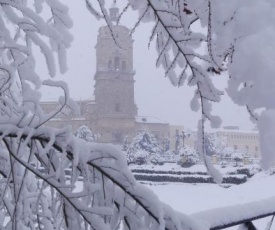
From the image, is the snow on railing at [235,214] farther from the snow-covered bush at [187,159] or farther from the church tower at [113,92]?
the church tower at [113,92]

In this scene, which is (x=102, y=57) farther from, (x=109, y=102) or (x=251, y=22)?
(x=251, y=22)

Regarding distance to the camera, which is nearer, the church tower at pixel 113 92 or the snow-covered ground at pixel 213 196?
the snow-covered ground at pixel 213 196

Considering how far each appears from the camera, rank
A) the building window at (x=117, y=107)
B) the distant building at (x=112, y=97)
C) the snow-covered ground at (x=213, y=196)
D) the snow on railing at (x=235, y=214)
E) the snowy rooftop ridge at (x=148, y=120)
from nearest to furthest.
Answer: the snow on railing at (x=235, y=214), the snow-covered ground at (x=213, y=196), the distant building at (x=112, y=97), the building window at (x=117, y=107), the snowy rooftop ridge at (x=148, y=120)

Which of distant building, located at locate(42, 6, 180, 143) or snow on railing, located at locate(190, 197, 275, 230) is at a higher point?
distant building, located at locate(42, 6, 180, 143)

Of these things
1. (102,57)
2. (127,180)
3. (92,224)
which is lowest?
(92,224)

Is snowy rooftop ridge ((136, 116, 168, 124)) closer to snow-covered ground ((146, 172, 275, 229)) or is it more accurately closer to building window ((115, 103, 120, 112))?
building window ((115, 103, 120, 112))

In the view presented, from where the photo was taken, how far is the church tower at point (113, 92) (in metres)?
61.6

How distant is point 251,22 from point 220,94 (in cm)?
45

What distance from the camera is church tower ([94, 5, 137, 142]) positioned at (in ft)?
202

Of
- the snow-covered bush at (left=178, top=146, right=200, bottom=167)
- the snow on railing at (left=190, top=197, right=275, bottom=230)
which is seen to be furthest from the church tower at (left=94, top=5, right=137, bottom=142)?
the snow on railing at (left=190, top=197, right=275, bottom=230)

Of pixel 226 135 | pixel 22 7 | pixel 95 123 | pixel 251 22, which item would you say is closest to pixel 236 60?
pixel 251 22

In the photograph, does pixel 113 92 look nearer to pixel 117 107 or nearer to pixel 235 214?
pixel 117 107

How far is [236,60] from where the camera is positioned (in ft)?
2.75

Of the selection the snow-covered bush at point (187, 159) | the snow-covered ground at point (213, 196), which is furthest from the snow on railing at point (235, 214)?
the snow-covered bush at point (187, 159)
